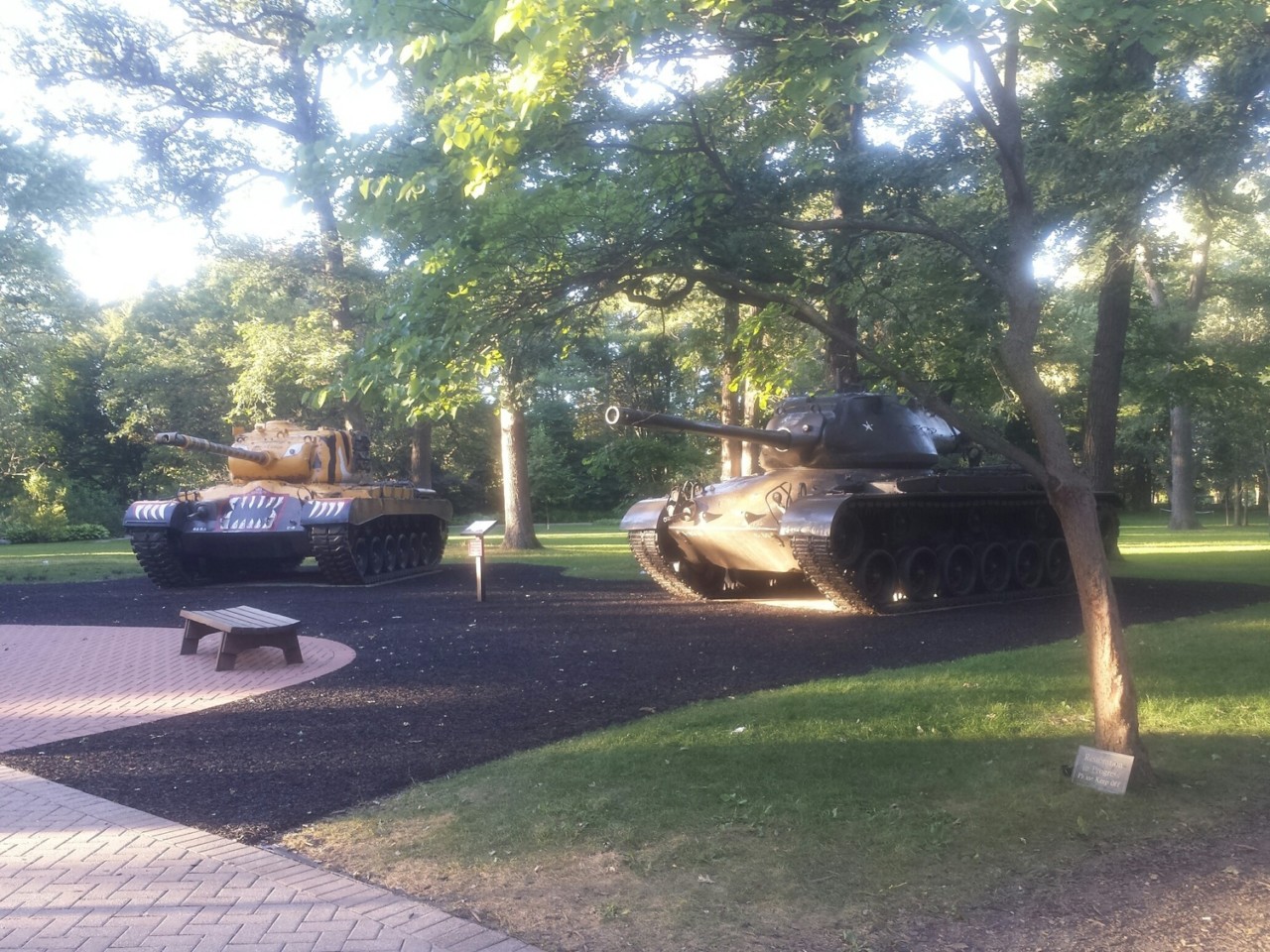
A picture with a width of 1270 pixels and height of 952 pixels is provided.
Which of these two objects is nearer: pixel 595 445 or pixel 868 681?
pixel 868 681

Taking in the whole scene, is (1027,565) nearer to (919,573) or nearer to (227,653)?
(919,573)

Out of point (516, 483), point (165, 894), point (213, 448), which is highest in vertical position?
point (213, 448)

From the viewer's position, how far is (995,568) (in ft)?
52.2

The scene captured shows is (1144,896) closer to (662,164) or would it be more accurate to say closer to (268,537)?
(662,164)

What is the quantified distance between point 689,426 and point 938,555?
13.9 ft

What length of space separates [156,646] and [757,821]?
860cm

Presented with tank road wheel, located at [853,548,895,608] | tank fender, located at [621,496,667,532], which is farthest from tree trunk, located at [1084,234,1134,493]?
tank fender, located at [621,496,667,532]

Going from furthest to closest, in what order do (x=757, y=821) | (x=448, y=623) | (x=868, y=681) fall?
1. (x=448, y=623)
2. (x=868, y=681)
3. (x=757, y=821)

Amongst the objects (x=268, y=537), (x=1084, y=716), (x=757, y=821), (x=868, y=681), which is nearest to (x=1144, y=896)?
(x=757, y=821)

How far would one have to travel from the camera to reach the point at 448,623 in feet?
43.8

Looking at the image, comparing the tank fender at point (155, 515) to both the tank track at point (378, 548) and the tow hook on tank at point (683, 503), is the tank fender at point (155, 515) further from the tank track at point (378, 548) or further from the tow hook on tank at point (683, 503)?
the tow hook on tank at point (683, 503)

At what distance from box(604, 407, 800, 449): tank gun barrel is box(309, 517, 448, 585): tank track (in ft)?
22.3

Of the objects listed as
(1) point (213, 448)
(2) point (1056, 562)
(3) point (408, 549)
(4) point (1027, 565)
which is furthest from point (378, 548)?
(2) point (1056, 562)

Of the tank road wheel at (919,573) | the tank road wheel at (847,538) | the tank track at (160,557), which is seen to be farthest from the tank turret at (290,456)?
the tank road wheel at (919,573)
